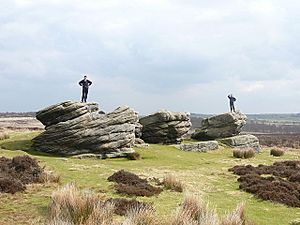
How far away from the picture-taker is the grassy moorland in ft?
49.4

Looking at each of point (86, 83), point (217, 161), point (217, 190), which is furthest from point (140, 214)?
point (86, 83)

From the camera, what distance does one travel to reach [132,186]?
18.7m

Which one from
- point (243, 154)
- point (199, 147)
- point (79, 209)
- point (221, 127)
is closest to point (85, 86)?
point (199, 147)

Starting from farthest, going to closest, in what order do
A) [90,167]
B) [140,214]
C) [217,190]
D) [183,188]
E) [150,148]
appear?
[150,148] < [90,167] < [217,190] < [183,188] < [140,214]

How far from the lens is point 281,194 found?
64.6 ft

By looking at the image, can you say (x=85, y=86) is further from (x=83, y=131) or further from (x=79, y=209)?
(x=79, y=209)

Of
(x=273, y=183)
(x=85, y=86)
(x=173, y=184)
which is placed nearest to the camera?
(x=173, y=184)

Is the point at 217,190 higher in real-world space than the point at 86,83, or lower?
lower

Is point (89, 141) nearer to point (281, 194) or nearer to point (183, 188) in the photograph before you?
point (183, 188)

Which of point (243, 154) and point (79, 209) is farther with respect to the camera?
point (243, 154)

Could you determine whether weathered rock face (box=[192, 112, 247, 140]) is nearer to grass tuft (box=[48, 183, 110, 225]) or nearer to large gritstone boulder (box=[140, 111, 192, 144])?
large gritstone boulder (box=[140, 111, 192, 144])

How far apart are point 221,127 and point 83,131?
2023 cm

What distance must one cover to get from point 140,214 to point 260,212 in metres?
6.62

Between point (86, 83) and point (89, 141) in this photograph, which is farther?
point (86, 83)
